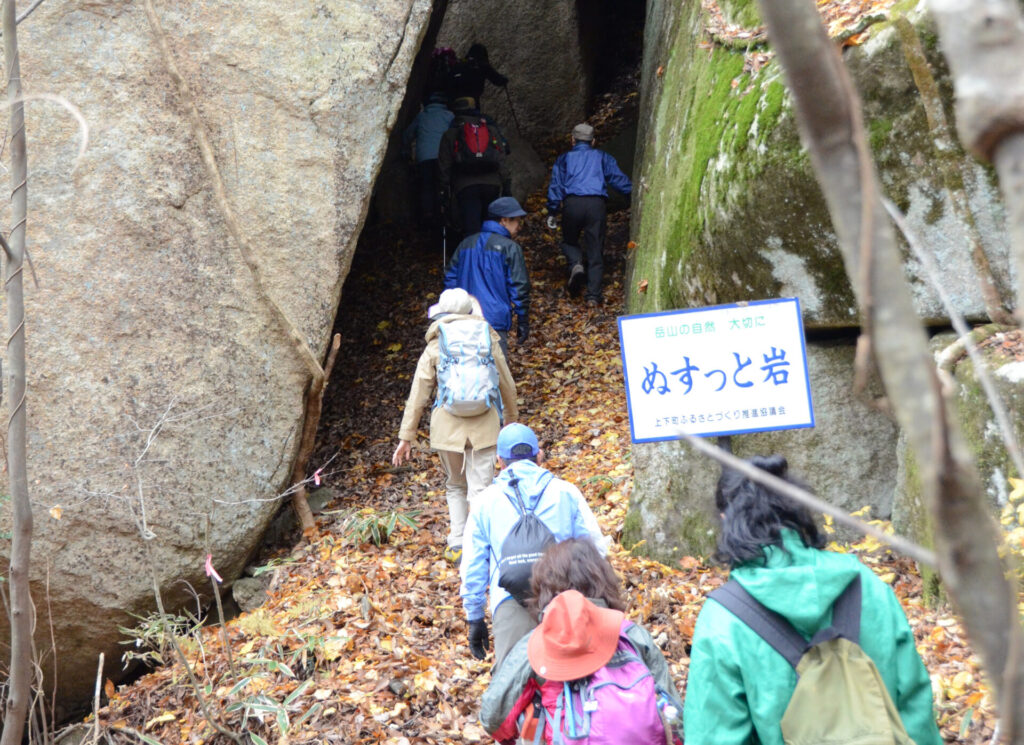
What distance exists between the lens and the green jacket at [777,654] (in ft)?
8.04

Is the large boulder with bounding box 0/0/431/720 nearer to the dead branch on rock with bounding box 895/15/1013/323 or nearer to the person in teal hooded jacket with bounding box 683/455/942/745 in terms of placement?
the dead branch on rock with bounding box 895/15/1013/323

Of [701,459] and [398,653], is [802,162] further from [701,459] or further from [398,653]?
[398,653]

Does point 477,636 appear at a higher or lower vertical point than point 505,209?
lower

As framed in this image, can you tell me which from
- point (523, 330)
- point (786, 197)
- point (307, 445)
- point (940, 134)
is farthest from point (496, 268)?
point (940, 134)

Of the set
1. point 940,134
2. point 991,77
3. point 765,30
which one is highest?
point 765,30

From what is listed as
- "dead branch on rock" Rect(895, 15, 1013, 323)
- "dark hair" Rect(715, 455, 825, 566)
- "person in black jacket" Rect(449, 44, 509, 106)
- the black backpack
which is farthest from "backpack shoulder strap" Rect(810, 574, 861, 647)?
"person in black jacket" Rect(449, 44, 509, 106)

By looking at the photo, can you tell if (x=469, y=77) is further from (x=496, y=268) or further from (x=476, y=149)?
(x=496, y=268)

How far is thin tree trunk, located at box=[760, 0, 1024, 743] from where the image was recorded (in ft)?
2.72

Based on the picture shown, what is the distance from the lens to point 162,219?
24.8ft

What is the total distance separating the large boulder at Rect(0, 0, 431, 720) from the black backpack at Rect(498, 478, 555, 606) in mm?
3742

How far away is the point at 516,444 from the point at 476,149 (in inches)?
267

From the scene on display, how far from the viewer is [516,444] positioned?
4.61m

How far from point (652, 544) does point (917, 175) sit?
2.96 m

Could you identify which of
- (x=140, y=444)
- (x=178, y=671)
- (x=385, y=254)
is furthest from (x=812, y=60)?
(x=385, y=254)
